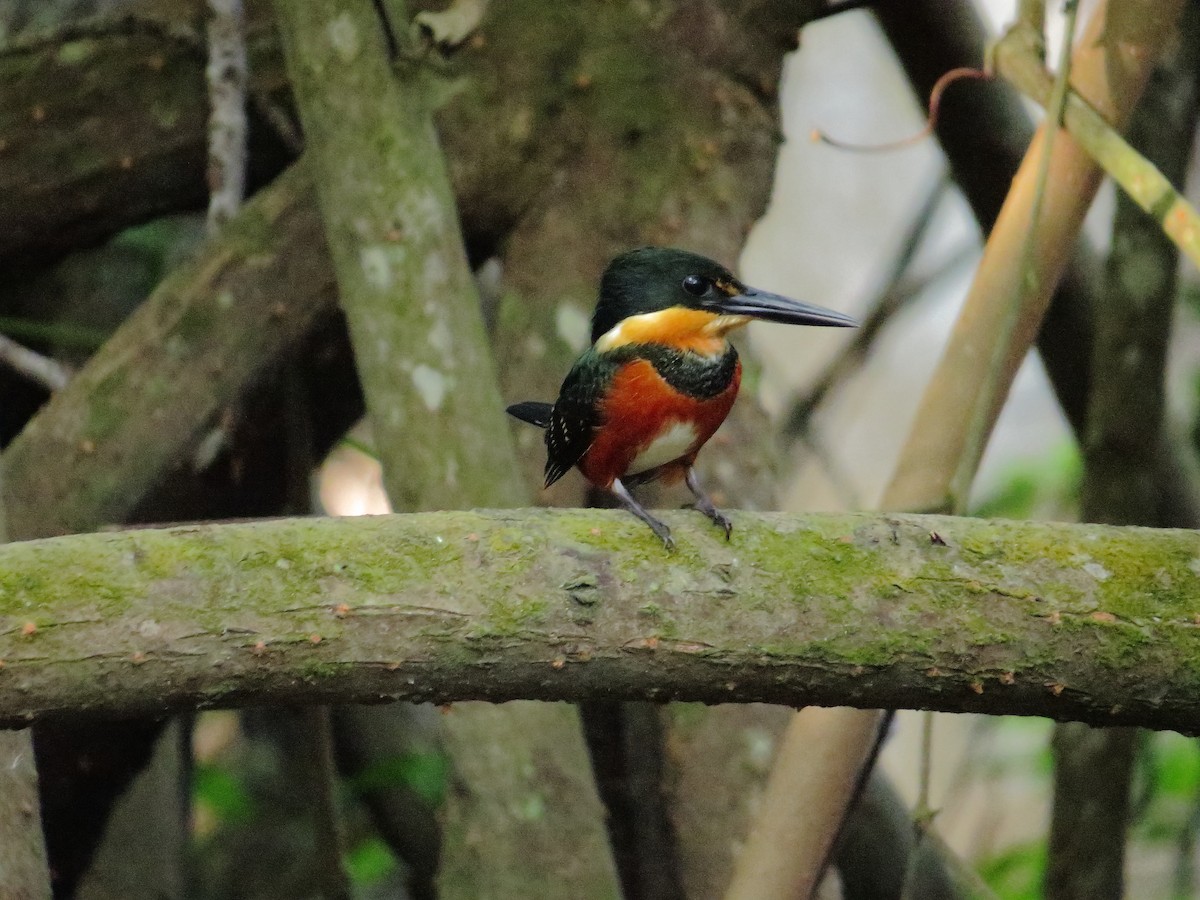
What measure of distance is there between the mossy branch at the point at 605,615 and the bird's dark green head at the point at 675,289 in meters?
0.78

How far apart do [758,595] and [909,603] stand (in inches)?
6.3

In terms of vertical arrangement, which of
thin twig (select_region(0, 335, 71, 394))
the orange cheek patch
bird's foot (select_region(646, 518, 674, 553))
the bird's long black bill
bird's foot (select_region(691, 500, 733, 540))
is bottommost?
thin twig (select_region(0, 335, 71, 394))

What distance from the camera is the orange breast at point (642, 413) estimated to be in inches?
86.4

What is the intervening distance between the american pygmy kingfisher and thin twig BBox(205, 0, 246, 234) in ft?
3.11

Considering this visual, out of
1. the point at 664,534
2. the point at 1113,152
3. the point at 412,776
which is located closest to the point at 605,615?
the point at 664,534

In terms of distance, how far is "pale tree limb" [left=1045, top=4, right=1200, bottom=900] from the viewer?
124 inches

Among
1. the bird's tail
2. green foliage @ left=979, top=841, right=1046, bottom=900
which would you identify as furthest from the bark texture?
green foliage @ left=979, top=841, right=1046, bottom=900

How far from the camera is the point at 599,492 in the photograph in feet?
9.30

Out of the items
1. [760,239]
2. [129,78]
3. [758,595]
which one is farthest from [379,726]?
[760,239]

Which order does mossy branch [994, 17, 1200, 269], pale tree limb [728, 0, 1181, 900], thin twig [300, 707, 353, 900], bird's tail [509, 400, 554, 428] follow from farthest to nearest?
thin twig [300, 707, 353, 900], bird's tail [509, 400, 554, 428], pale tree limb [728, 0, 1181, 900], mossy branch [994, 17, 1200, 269]

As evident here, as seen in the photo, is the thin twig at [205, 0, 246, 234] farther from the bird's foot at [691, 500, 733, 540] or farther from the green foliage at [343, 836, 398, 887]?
the green foliage at [343, 836, 398, 887]

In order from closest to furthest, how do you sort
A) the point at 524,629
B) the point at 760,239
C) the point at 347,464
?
1. the point at 524,629
2. the point at 347,464
3. the point at 760,239

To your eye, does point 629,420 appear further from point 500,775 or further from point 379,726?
point 379,726

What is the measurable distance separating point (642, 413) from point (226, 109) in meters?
1.20
